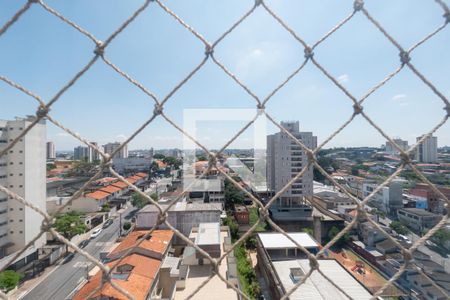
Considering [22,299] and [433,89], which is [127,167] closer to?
[22,299]

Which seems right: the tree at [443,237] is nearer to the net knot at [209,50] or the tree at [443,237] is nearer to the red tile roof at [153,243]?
the red tile roof at [153,243]

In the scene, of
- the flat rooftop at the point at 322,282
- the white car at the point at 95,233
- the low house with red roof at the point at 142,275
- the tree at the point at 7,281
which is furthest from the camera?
the white car at the point at 95,233

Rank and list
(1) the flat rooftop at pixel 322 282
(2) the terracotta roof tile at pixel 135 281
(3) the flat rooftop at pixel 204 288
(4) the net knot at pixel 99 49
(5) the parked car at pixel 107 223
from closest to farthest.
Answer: (4) the net knot at pixel 99 49 → (2) the terracotta roof tile at pixel 135 281 → (3) the flat rooftop at pixel 204 288 → (1) the flat rooftop at pixel 322 282 → (5) the parked car at pixel 107 223

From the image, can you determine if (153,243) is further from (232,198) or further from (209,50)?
(232,198)

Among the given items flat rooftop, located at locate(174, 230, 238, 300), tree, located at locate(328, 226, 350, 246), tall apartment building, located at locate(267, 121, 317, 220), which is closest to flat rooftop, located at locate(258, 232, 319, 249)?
flat rooftop, located at locate(174, 230, 238, 300)

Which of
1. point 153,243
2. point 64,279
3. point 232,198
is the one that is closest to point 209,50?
point 153,243

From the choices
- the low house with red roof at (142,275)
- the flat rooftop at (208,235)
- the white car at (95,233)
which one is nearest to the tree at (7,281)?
the low house with red roof at (142,275)
